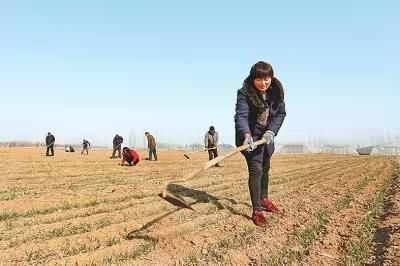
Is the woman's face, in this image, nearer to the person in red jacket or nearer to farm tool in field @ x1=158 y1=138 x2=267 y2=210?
farm tool in field @ x1=158 y1=138 x2=267 y2=210

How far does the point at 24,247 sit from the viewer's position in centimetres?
476

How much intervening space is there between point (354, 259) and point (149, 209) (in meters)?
3.74

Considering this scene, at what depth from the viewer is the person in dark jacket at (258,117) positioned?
5949 mm

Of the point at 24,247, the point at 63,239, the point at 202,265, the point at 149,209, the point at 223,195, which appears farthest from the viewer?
the point at 223,195

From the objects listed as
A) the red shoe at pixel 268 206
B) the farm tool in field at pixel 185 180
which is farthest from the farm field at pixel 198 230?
the farm tool in field at pixel 185 180

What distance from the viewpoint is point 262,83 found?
19.9ft

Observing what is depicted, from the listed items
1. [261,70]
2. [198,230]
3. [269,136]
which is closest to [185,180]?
[198,230]

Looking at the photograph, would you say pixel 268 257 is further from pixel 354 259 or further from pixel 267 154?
pixel 267 154

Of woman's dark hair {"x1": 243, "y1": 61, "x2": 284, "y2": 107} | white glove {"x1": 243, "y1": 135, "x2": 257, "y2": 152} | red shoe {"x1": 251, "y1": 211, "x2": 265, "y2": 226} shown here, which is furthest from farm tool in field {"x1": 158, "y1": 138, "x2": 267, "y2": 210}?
woman's dark hair {"x1": 243, "y1": 61, "x2": 284, "y2": 107}

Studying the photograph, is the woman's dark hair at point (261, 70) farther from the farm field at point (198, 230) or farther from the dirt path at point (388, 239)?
the dirt path at point (388, 239)

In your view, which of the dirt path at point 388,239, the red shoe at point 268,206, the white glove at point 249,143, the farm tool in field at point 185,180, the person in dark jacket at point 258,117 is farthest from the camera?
the red shoe at point 268,206

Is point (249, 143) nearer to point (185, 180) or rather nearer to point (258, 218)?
point (258, 218)

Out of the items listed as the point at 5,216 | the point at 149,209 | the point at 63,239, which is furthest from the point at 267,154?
the point at 5,216

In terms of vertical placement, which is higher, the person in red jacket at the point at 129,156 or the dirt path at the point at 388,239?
the person in red jacket at the point at 129,156
